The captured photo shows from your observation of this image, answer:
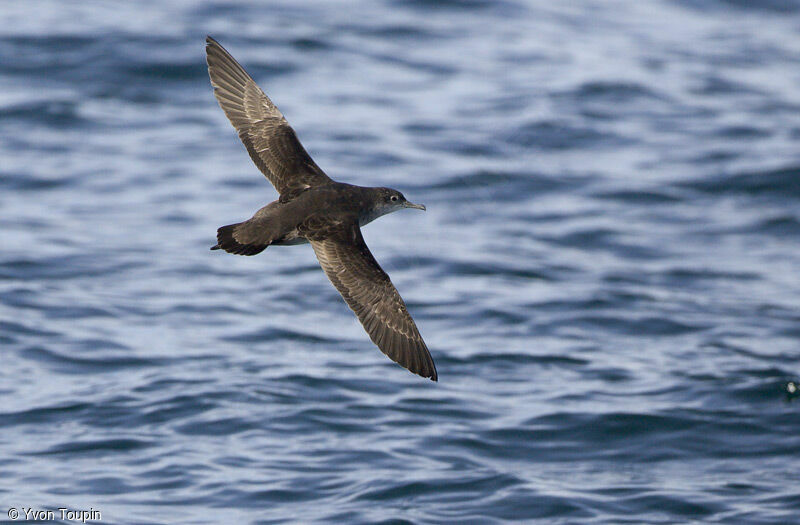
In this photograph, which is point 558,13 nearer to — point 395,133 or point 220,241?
point 395,133

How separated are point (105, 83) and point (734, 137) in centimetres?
789

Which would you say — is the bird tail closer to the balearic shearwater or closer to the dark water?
the balearic shearwater

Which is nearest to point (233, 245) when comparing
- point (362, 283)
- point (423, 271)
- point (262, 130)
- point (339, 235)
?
point (339, 235)

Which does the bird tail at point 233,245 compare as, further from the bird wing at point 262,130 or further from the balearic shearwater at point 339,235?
the bird wing at point 262,130

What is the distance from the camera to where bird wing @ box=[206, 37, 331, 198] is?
7422mm

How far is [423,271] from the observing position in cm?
1229

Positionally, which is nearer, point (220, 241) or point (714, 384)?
point (220, 241)

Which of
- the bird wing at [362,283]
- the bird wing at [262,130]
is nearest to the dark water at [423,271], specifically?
the bird wing at [362,283]

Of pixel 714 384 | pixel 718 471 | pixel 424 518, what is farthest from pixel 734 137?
pixel 424 518

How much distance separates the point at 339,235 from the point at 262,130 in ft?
3.49

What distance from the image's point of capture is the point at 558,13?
19.1 metres

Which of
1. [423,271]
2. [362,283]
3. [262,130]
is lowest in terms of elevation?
[423,271]

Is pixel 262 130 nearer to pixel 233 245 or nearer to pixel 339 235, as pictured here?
pixel 339 235

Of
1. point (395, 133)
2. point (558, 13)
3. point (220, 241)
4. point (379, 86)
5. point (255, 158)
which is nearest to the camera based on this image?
point (220, 241)
